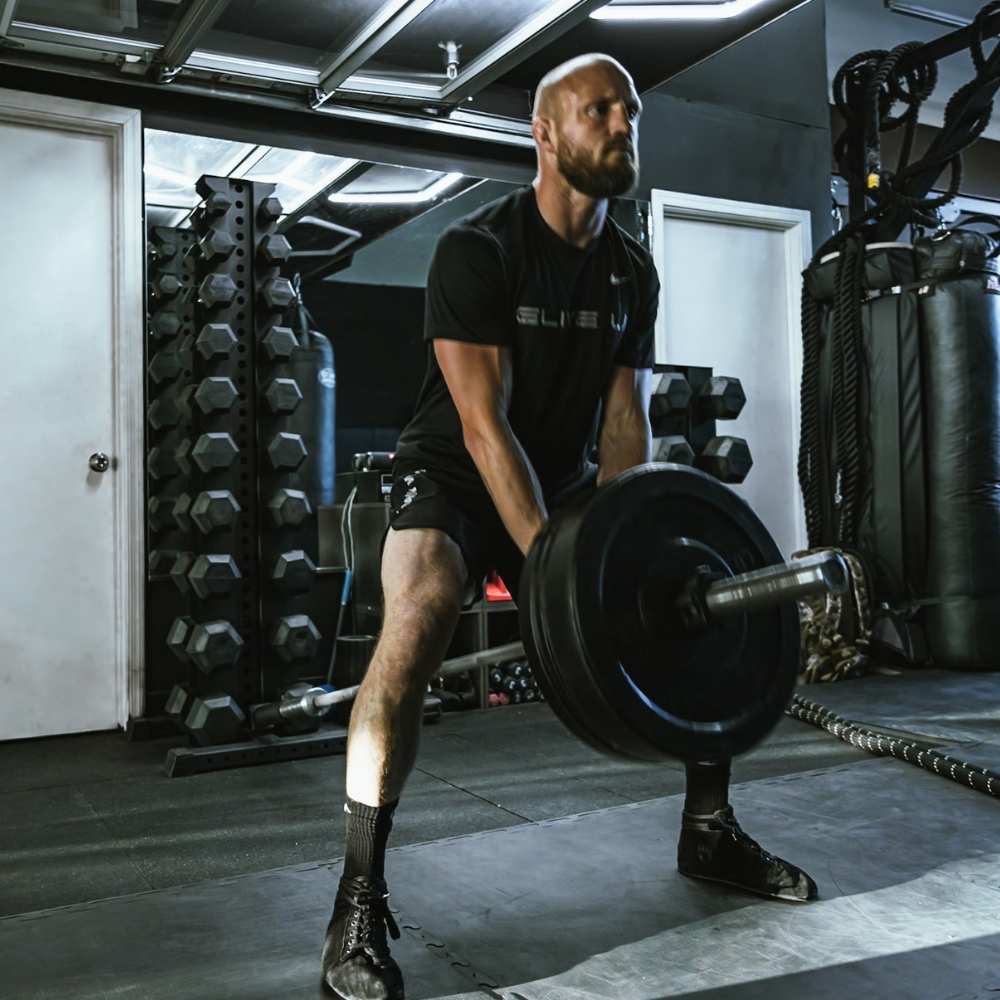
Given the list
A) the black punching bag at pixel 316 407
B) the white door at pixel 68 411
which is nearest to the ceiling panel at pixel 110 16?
the white door at pixel 68 411

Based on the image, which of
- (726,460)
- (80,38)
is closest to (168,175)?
(80,38)

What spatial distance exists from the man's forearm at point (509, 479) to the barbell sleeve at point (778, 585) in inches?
13.5

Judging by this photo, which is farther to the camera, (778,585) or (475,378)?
(475,378)

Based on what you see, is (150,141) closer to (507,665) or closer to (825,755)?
(507,665)

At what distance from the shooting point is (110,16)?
124 inches

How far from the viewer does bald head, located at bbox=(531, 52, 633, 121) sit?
Result: 176cm

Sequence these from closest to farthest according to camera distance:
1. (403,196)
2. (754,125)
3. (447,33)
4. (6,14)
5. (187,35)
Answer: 1. (6,14)
2. (187,35)
3. (447,33)
4. (403,196)
5. (754,125)

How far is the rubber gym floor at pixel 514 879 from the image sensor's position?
5.31ft

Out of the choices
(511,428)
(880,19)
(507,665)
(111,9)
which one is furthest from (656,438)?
(880,19)

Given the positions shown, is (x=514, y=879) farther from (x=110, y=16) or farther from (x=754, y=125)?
(x=754, y=125)

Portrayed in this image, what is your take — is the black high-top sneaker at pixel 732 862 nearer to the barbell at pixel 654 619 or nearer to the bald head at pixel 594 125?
the barbell at pixel 654 619

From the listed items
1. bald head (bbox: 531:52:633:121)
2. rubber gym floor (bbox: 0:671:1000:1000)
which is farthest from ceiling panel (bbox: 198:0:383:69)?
rubber gym floor (bbox: 0:671:1000:1000)

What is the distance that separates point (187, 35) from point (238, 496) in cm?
138

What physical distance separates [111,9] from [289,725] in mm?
2144
